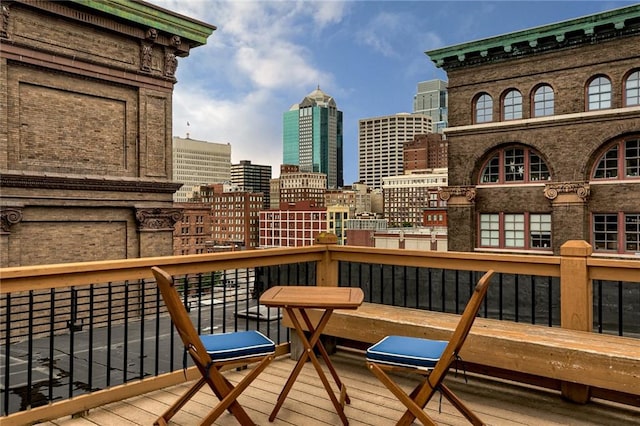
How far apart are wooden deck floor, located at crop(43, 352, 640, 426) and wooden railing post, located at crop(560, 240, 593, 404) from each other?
0.35m

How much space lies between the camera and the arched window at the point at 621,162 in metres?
19.2

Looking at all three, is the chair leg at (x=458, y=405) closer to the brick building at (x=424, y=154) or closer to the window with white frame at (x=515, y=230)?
the window with white frame at (x=515, y=230)

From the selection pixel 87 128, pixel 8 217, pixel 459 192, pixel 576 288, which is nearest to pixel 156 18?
pixel 87 128

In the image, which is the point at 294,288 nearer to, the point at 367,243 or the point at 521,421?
the point at 521,421

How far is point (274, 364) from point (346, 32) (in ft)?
564

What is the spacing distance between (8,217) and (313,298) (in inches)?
580

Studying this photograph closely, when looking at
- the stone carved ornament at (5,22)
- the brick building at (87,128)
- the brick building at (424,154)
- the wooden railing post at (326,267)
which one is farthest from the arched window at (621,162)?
the brick building at (424,154)

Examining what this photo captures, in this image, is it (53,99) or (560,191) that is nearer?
(53,99)

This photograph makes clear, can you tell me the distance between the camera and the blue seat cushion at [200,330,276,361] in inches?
128

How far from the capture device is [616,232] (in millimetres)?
19688

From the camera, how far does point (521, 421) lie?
3637 mm

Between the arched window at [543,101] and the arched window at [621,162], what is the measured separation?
2952 millimetres

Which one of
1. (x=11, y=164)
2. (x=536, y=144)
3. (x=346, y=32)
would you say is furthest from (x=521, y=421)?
(x=346, y=32)

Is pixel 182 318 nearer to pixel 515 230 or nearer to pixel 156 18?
pixel 156 18
